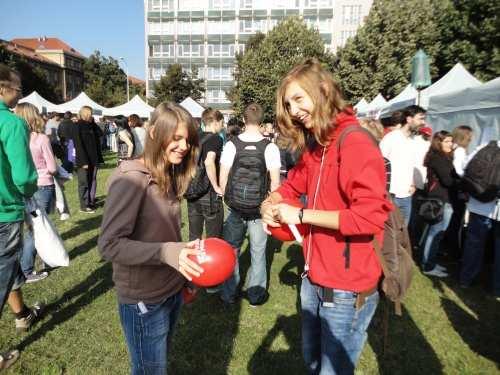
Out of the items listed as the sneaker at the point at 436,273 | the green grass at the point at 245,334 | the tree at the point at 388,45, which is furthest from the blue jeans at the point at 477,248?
the tree at the point at 388,45

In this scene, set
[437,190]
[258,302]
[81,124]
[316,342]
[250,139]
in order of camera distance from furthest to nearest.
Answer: [81,124], [437,190], [258,302], [250,139], [316,342]

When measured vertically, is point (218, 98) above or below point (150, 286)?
above

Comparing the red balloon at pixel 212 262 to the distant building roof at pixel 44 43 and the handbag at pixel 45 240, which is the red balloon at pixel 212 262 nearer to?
the handbag at pixel 45 240

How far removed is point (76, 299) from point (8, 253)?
1.67 metres

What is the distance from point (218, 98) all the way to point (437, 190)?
5270 cm

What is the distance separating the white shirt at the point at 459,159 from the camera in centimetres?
516

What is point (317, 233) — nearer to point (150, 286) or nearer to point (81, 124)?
point (150, 286)

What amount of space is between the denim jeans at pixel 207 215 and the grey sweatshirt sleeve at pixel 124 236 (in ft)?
8.73

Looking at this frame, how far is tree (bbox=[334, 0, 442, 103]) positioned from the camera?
25.0 meters

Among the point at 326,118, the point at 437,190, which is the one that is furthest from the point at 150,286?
the point at 437,190

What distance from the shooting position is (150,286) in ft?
5.71

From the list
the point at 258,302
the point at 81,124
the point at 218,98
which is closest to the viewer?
the point at 258,302

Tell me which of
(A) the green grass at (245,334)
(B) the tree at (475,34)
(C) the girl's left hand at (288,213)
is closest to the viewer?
(C) the girl's left hand at (288,213)

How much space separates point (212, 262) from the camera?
159 cm
